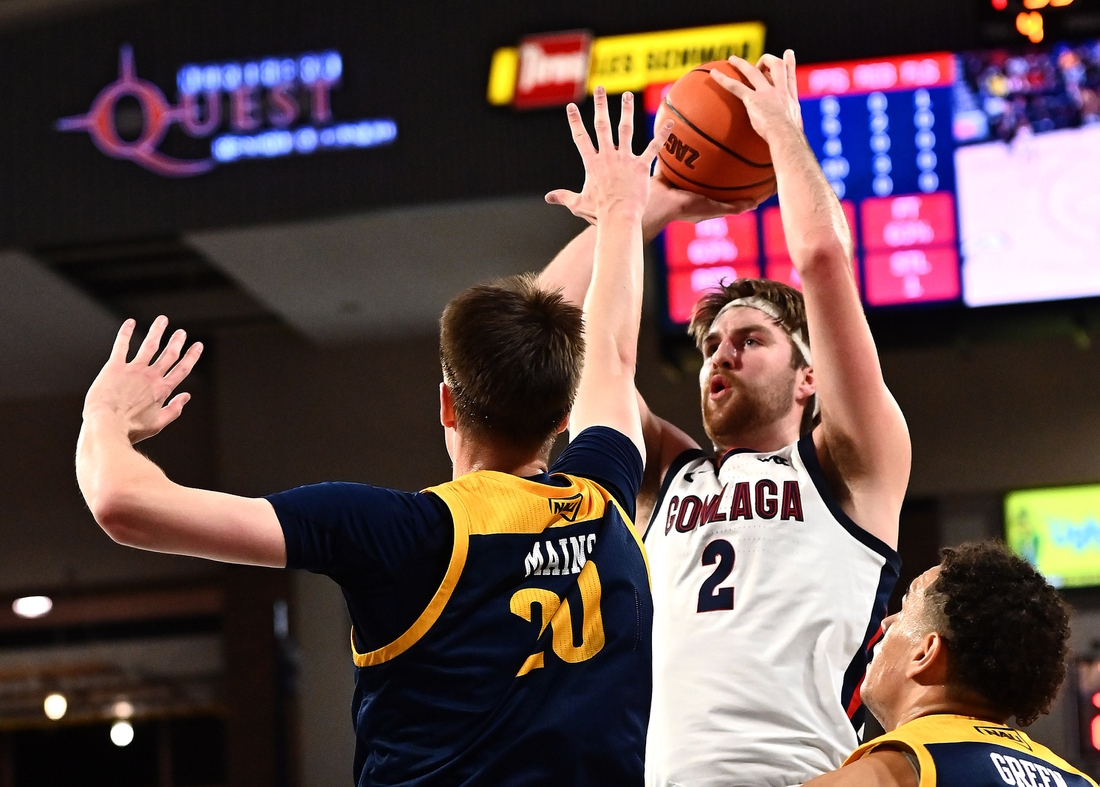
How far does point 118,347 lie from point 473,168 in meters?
7.35

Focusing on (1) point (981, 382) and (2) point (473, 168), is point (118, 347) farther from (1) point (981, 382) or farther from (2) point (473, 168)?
(1) point (981, 382)

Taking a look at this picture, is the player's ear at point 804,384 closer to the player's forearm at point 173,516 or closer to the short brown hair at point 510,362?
the short brown hair at point 510,362

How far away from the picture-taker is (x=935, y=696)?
2268mm

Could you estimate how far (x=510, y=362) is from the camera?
2041 millimetres

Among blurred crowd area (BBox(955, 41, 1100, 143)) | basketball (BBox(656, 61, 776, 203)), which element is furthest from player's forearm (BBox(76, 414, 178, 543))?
blurred crowd area (BBox(955, 41, 1100, 143))

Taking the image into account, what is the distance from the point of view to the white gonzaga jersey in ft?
8.77

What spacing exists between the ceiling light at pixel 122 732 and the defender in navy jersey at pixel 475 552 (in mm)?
12236

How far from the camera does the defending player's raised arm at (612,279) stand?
2.36m

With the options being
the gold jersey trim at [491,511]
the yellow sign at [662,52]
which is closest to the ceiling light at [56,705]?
the yellow sign at [662,52]

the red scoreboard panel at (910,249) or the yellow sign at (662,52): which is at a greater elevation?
the yellow sign at (662,52)

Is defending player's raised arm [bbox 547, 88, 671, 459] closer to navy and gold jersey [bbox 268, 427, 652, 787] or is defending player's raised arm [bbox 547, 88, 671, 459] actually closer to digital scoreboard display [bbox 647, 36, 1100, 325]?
navy and gold jersey [bbox 268, 427, 652, 787]

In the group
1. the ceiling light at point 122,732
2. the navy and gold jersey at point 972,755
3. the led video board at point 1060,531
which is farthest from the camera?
the ceiling light at point 122,732

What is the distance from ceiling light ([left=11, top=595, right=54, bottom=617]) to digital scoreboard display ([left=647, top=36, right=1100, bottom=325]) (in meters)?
7.86

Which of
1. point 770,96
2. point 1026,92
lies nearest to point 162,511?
point 770,96
